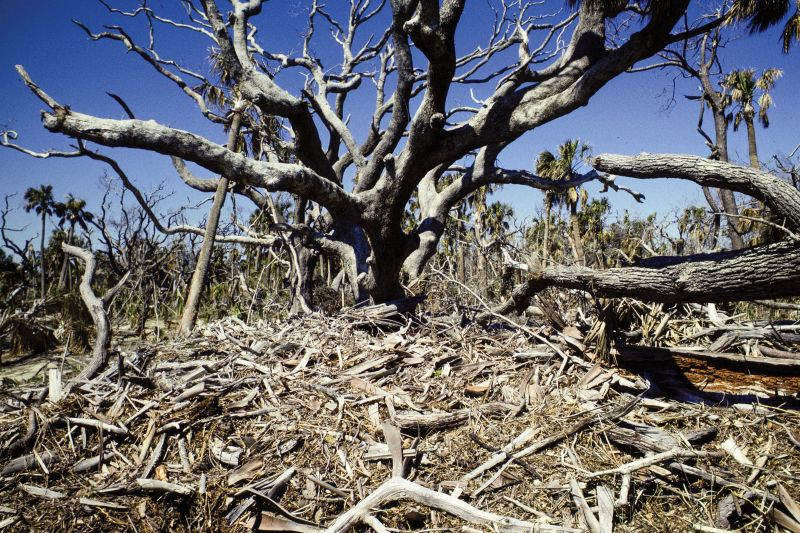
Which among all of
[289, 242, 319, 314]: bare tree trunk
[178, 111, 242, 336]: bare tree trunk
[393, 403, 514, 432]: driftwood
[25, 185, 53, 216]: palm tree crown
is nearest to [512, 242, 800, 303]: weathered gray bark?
[393, 403, 514, 432]: driftwood

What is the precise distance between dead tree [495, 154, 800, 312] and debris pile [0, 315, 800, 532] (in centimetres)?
92

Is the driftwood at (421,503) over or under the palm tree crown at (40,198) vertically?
under

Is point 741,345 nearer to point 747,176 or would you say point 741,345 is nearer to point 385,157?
point 747,176

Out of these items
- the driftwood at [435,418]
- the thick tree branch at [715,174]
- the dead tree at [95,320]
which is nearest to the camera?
the thick tree branch at [715,174]

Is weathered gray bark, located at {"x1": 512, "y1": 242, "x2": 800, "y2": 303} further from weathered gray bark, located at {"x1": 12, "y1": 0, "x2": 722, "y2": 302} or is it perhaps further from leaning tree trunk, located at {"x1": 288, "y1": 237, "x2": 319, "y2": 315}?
leaning tree trunk, located at {"x1": 288, "y1": 237, "x2": 319, "y2": 315}

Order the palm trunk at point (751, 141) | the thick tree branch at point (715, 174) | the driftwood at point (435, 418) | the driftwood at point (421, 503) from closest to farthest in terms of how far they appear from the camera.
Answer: the driftwood at point (421, 503) < the thick tree branch at point (715, 174) < the driftwood at point (435, 418) < the palm trunk at point (751, 141)

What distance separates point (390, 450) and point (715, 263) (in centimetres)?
288

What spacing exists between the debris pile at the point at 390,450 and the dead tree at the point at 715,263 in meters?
0.92

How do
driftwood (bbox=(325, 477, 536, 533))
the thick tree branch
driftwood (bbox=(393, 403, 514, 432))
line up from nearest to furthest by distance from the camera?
driftwood (bbox=(325, 477, 536, 533)) < the thick tree branch < driftwood (bbox=(393, 403, 514, 432))

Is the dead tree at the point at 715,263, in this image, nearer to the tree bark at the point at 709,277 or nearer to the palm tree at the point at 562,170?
the tree bark at the point at 709,277

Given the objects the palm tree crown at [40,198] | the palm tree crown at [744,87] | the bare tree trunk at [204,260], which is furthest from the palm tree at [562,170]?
the palm tree crown at [40,198]

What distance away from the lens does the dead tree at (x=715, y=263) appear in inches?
121

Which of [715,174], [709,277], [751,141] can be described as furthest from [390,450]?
[751,141]

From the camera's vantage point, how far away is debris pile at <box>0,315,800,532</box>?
8.93 feet
